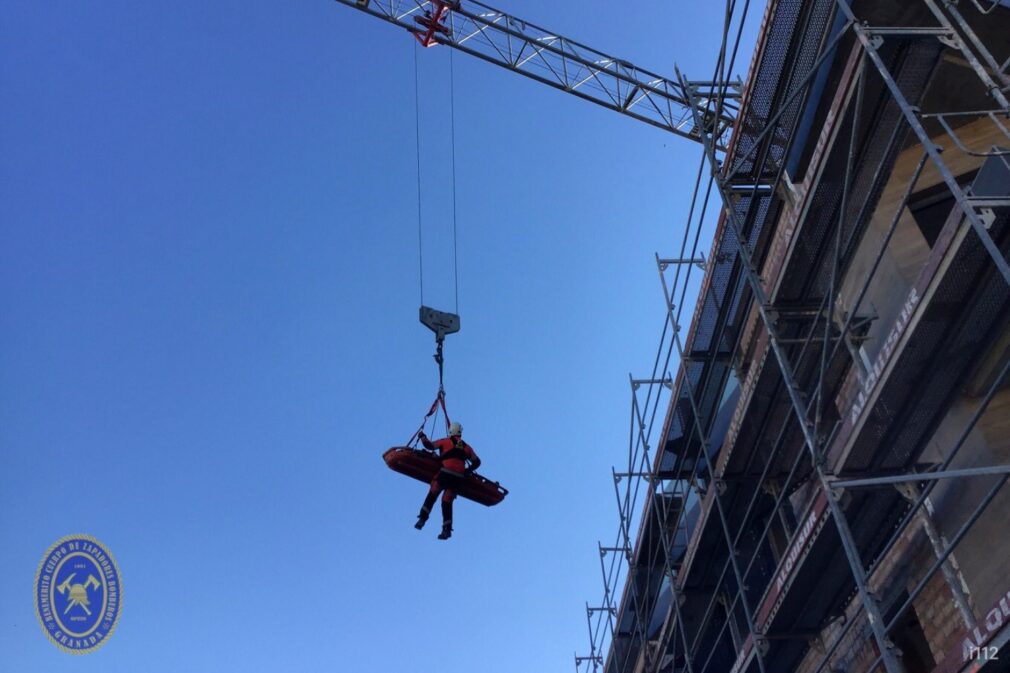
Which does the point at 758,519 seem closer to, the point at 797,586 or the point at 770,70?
the point at 797,586

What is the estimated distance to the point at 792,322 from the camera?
12.5m

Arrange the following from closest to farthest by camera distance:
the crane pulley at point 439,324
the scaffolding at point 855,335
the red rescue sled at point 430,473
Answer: the scaffolding at point 855,335 → the red rescue sled at point 430,473 → the crane pulley at point 439,324

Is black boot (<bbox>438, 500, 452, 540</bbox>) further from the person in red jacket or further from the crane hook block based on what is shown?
the crane hook block

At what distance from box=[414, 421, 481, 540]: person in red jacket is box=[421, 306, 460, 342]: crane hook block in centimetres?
365

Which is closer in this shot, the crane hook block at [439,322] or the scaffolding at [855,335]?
the scaffolding at [855,335]

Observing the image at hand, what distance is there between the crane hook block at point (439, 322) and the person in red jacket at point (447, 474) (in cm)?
365

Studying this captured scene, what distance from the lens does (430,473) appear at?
45.6 ft

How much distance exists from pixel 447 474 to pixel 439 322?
14.9 ft

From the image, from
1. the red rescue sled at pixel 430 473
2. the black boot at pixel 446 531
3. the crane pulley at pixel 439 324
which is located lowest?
the black boot at pixel 446 531

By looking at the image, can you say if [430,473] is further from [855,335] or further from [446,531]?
[855,335]

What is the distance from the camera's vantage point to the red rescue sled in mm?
13688

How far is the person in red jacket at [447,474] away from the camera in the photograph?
13.9 meters

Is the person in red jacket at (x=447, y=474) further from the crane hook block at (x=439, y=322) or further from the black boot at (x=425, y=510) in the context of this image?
the crane hook block at (x=439, y=322)

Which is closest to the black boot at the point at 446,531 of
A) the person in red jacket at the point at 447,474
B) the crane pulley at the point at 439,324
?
the person in red jacket at the point at 447,474
